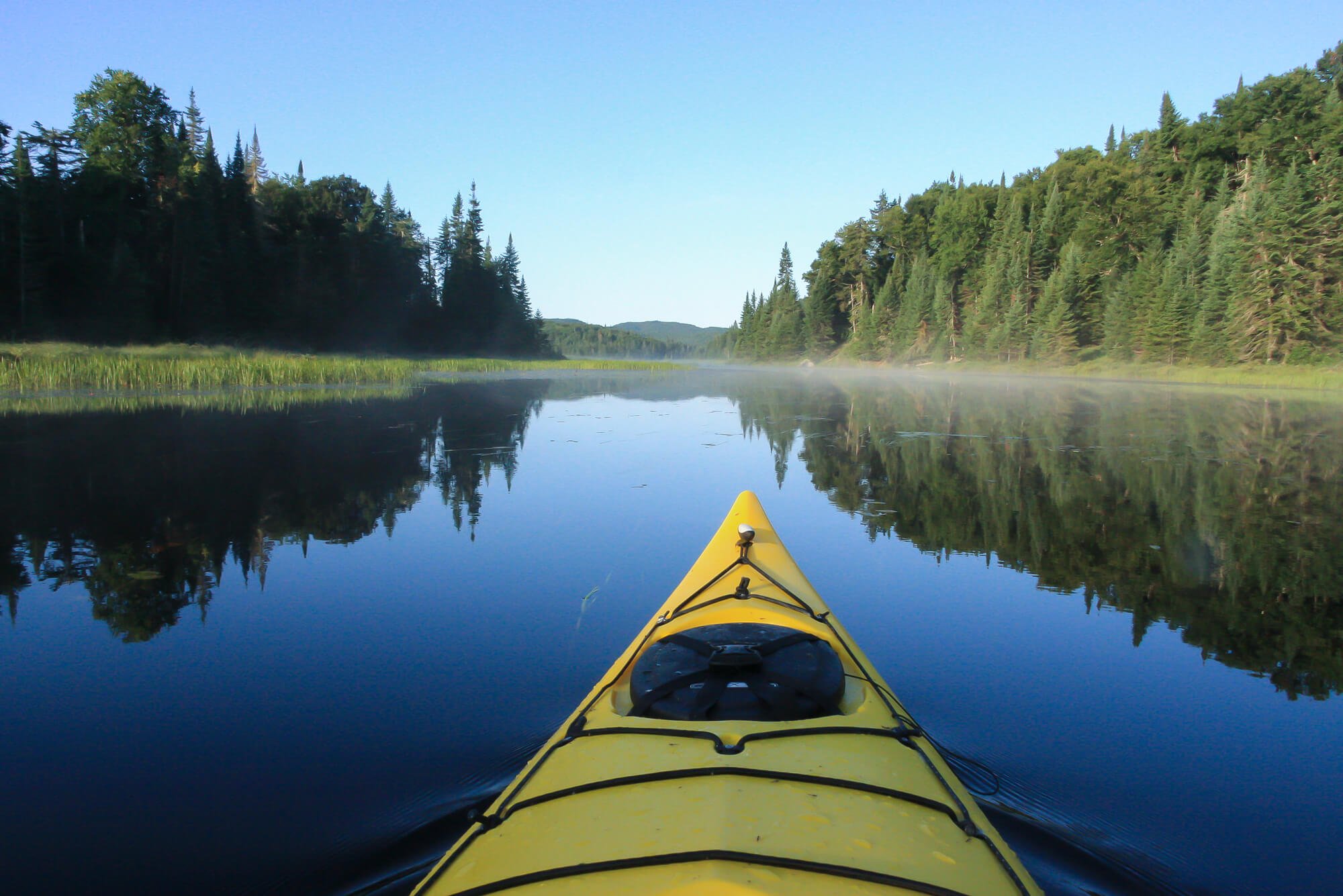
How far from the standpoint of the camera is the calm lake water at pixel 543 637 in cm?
254

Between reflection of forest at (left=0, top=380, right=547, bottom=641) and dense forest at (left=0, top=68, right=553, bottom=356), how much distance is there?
24859 millimetres

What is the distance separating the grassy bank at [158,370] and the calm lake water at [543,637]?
10.5m

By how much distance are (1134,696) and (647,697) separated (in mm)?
2591

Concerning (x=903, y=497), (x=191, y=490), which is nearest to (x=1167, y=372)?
(x=903, y=497)

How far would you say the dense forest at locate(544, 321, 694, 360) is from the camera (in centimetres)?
14625

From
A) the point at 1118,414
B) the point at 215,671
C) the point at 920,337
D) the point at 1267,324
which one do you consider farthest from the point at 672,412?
the point at 920,337

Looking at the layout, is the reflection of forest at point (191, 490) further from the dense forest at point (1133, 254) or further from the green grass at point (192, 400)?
the dense forest at point (1133, 254)

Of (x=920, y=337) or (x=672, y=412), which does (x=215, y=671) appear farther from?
(x=920, y=337)

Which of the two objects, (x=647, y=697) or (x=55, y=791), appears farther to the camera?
(x=55, y=791)

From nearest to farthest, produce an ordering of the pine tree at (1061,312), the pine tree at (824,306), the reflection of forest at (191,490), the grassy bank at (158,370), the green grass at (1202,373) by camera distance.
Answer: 1. the reflection of forest at (191,490)
2. the grassy bank at (158,370)
3. the green grass at (1202,373)
4. the pine tree at (1061,312)
5. the pine tree at (824,306)

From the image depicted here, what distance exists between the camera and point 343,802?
2.68 metres

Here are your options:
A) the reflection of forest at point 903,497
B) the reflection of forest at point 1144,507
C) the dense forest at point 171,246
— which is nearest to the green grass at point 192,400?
the reflection of forest at point 903,497

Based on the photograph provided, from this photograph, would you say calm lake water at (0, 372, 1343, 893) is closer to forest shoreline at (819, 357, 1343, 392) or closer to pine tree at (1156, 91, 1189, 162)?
forest shoreline at (819, 357, 1343, 392)

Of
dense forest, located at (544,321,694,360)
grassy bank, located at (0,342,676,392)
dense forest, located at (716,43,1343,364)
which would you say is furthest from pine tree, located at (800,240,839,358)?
dense forest, located at (544,321,694,360)
